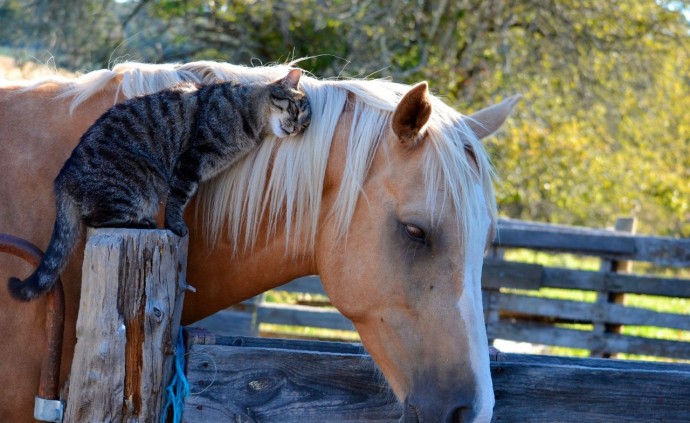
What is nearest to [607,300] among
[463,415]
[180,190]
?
[463,415]

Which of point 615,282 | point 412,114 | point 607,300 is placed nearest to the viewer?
point 412,114

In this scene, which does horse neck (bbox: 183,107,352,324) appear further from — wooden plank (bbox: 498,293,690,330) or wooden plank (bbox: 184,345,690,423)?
wooden plank (bbox: 498,293,690,330)

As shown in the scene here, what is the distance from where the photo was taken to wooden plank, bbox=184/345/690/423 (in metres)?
2.14

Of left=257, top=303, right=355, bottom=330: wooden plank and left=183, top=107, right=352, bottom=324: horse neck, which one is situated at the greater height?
left=183, top=107, right=352, bottom=324: horse neck

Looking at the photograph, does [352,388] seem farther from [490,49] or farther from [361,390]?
[490,49]

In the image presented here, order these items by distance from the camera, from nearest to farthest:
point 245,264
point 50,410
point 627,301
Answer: point 50,410
point 245,264
point 627,301

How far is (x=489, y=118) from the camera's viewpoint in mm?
2629

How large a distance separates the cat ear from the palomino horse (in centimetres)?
5

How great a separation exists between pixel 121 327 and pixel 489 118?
4.64ft

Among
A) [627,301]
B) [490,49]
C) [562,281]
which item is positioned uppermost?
[490,49]

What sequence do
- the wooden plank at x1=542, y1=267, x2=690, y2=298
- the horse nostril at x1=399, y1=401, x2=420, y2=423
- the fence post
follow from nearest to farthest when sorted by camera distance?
1. the horse nostril at x1=399, y1=401, x2=420, y2=423
2. the wooden plank at x1=542, y1=267, x2=690, y2=298
3. the fence post

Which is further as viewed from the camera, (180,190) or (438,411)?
(180,190)

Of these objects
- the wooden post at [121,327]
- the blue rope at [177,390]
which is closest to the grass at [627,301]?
the blue rope at [177,390]

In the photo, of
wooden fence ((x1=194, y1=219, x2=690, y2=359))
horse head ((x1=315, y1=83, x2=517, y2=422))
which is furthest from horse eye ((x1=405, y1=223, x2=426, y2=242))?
wooden fence ((x1=194, y1=219, x2=690, y2=359))
